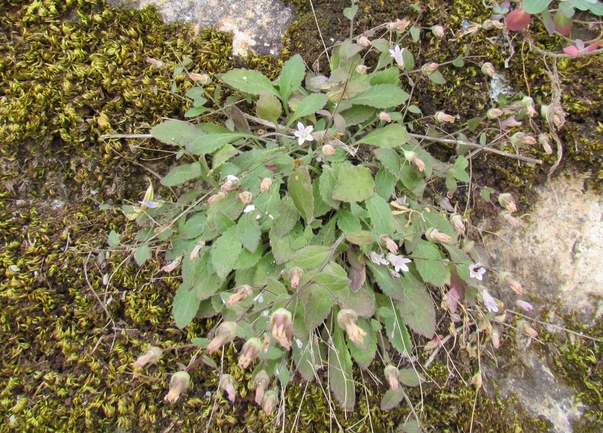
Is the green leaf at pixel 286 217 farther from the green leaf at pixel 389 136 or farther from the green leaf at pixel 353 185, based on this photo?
the green leaf at pixel 389 136

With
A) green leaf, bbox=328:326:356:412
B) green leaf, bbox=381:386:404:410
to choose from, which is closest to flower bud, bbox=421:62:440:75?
green leaf, bbox=328:326:356:412

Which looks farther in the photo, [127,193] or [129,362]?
[127,193]

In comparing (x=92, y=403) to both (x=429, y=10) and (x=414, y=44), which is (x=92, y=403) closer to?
(x=414, y=44)

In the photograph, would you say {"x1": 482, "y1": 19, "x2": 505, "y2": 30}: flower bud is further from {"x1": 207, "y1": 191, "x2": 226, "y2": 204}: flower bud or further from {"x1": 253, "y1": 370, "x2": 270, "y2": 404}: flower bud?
{"x1": 253, "y1": 370, "x2": 270, "y2": 404}: flower bud

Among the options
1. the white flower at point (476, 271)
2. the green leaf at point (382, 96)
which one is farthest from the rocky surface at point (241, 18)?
the white flower at point (476, 271)

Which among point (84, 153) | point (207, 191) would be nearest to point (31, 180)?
point (84, 153)

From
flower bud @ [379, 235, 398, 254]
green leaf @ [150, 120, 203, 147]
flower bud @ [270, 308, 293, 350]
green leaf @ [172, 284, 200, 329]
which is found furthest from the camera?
green leaf @ [150, 120, 203, 147]
